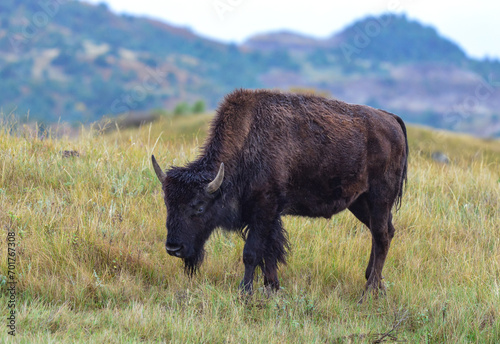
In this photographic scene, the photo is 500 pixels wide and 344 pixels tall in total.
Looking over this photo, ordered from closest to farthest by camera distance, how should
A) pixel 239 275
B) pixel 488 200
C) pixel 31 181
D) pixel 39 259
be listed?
pixel 39 259
pixel 239 275
pixel 31 181
pixel 488 200

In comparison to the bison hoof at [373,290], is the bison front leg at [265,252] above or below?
above

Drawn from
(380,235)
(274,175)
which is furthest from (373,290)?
(274,175)

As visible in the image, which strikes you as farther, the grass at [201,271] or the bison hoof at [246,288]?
the bison hoof at [246,288]

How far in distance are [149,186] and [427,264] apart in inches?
151

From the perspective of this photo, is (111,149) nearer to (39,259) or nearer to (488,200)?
(39,259)

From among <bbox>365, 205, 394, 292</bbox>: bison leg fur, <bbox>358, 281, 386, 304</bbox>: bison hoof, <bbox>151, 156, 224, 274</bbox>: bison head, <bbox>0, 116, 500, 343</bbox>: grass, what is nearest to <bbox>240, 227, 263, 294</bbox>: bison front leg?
<bbox>0, 116, 500, 343</bbox>: grass

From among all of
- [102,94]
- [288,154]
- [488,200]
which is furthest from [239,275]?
[102,94]

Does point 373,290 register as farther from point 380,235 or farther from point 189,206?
point 189,206

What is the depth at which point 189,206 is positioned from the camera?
5.04 meters

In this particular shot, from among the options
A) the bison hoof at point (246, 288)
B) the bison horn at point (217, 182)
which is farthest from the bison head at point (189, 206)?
the bison hoof at point (246, 288)

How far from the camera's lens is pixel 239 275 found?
5.75m

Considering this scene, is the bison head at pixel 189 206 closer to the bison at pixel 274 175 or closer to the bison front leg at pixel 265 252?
the bison at pixel 274 175

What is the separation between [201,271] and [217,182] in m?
1.24

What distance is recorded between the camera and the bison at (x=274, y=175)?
5109 mm
